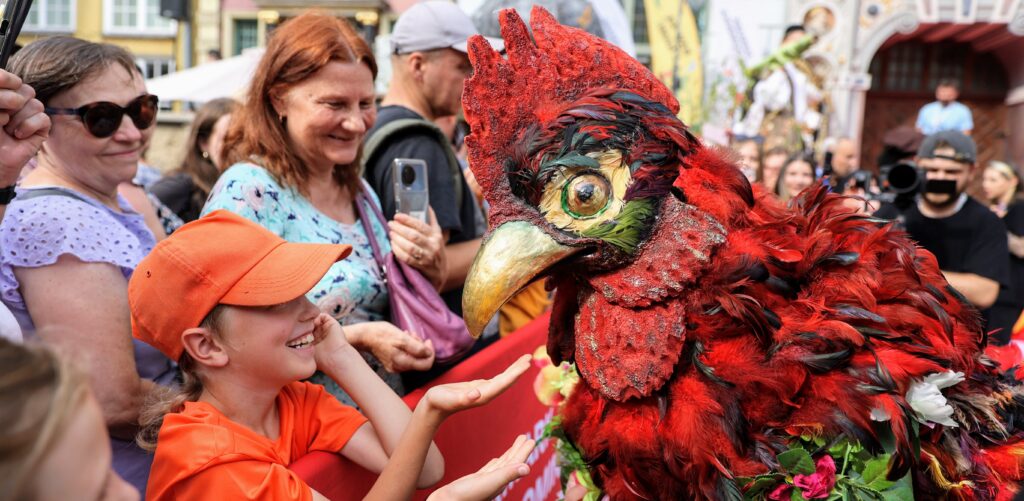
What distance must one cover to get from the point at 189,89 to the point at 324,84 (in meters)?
6.91

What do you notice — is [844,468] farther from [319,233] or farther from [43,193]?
[43,193]

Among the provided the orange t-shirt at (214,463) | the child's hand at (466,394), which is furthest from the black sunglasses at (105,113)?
the child's hand at (466,394)

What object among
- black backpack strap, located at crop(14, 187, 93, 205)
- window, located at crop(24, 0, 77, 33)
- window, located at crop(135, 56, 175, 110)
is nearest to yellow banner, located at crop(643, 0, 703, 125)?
black backpack strap, located at crop(14, 187, 93, 205)

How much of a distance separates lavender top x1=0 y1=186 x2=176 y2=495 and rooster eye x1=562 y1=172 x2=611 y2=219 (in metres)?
1.24

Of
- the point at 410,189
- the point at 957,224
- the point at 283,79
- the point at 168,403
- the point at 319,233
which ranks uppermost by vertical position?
the point at 283,79

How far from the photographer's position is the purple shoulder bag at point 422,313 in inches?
96.8

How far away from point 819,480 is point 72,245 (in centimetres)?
183

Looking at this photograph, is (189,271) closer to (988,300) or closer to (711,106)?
(988,300)

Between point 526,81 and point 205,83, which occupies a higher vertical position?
point 526,81

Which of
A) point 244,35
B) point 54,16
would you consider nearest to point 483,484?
point 244,35

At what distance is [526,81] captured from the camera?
169 cm

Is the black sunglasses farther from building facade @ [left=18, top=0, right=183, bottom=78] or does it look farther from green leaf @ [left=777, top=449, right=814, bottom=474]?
building facade @ [left=18, top=0, right=183, bottom=78]

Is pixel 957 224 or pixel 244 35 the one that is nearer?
pixel 957 224

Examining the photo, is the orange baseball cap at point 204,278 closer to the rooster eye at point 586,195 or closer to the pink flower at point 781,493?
the rooster eye at point 586,195
